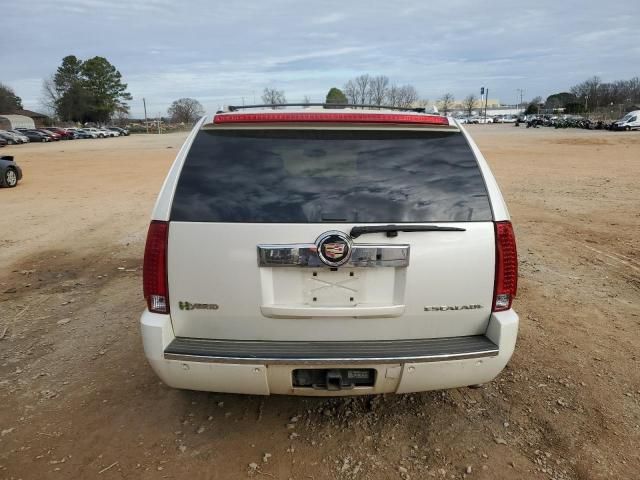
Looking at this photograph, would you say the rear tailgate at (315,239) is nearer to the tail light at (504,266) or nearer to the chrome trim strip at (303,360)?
the tail light at (504,266)

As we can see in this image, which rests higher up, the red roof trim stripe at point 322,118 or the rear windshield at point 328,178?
the red roof trim stripe at point 322,118

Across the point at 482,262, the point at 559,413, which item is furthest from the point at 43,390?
the point at 559,413

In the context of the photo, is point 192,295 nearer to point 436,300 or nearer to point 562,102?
point 436,300

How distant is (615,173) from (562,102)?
120m

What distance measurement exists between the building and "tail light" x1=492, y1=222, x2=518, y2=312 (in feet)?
316

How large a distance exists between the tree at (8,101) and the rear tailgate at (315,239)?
116 meters

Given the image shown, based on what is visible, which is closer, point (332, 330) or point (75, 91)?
point (332, 330)

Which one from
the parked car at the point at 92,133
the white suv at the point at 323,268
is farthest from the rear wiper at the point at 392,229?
the parked car at the point at 92,133

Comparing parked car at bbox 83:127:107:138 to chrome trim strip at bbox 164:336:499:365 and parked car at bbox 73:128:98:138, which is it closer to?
parked car at bbox 73:128:98:138

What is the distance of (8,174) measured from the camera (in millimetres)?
15273

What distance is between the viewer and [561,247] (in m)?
7.02

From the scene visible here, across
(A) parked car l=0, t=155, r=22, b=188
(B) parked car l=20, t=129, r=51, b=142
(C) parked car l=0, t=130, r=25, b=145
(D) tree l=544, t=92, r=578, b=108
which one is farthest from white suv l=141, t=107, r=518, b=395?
(D) tree l=544, t=92, r=578, b=108

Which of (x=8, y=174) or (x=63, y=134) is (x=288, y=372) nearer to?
(x=8, y=174)

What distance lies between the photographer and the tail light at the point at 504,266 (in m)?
2.64
